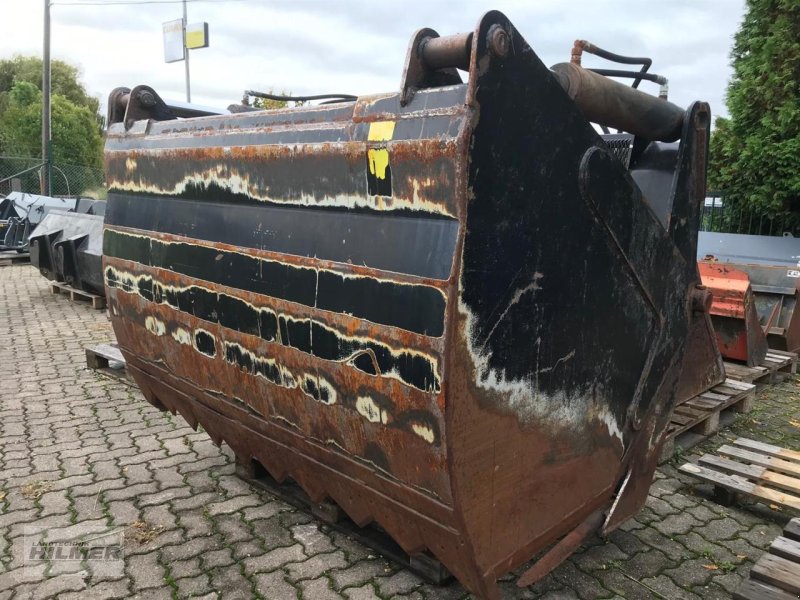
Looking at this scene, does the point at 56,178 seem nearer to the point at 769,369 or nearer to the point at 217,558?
the point at 769,369

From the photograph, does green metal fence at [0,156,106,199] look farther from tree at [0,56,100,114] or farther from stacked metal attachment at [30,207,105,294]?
tree at [0,56,100,114]

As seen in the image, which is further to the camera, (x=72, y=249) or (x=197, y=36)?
(x=197, y=36)

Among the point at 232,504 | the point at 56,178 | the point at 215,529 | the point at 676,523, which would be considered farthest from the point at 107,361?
the point at 56,178

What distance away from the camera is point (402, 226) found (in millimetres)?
1585

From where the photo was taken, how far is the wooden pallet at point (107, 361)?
4.74 metres

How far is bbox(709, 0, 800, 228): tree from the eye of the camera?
314 inches

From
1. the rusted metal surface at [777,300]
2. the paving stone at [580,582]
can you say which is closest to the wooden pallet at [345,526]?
the paving stone at [580,582]

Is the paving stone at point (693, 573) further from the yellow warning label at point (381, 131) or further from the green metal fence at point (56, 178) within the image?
the green metal fence at point (56, 178)

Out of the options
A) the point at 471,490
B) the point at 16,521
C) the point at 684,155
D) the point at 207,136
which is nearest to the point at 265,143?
the point at 207,136

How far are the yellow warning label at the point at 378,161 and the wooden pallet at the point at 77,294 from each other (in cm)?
660

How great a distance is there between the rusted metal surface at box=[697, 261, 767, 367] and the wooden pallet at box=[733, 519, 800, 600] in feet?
7.98

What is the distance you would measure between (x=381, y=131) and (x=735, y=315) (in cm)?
384

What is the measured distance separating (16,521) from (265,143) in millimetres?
1960

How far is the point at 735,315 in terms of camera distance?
15.1 ft
